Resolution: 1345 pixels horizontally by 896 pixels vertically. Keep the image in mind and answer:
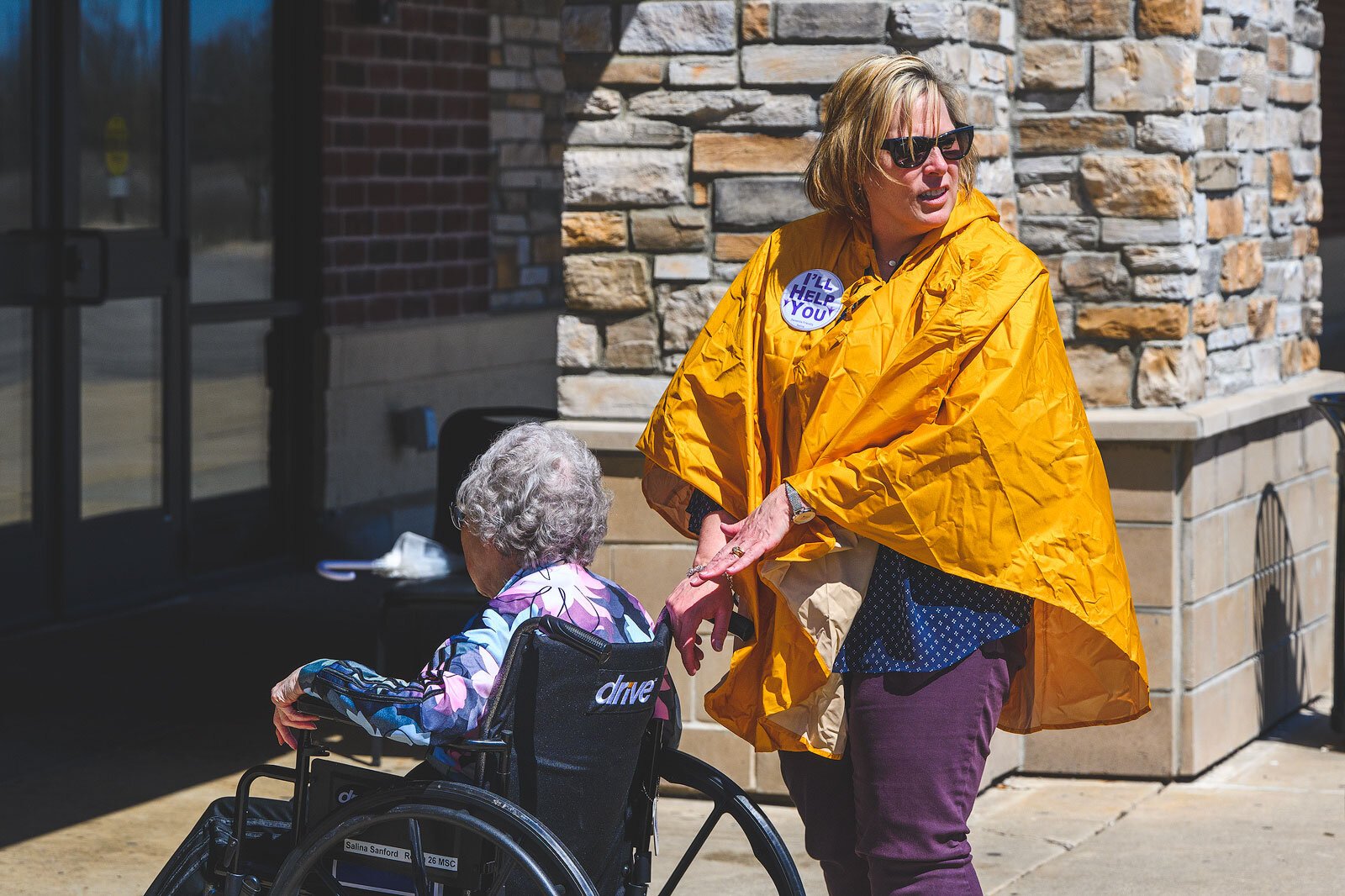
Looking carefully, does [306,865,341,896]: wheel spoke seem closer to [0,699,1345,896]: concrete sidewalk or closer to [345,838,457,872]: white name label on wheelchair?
[345,838,457,872]: white name label on wheelchair

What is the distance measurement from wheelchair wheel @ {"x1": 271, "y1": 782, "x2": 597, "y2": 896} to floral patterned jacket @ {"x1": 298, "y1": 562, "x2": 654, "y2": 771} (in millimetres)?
89

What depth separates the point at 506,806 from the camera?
111 inches

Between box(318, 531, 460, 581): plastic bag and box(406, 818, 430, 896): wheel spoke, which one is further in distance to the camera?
box(318, 531, 460, 581): plastic bag

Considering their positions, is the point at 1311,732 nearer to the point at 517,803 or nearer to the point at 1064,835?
the point at 1064,835

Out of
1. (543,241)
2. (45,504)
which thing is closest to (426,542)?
(45,504)

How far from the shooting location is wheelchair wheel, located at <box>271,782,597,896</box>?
9.19 feet

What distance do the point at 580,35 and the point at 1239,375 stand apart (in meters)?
2.15

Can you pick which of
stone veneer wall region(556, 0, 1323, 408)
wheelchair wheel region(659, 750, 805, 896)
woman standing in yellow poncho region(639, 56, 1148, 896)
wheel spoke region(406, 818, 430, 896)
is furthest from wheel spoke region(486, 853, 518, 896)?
stone veneer wall region(556, 0, 1323, 408)

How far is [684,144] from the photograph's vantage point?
5.20 metres

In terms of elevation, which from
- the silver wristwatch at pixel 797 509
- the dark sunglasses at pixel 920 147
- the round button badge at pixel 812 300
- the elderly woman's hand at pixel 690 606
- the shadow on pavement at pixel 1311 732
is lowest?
the shadow on pavement at pixel 1311 732

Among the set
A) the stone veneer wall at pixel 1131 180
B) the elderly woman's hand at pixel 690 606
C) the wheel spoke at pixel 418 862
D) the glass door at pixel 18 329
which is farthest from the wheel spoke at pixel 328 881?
the glass door at pixel 18 329

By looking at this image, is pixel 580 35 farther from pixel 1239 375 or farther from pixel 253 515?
pixel 253 515

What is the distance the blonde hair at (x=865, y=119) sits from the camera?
10.4ft

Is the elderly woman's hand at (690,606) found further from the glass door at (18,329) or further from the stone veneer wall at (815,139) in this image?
the glass door at (18,329)
